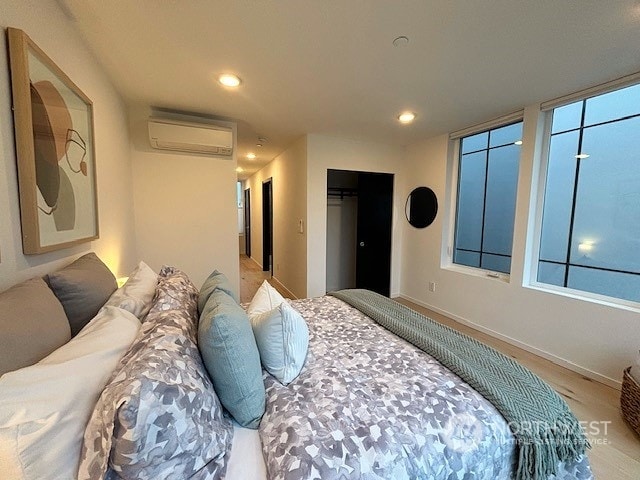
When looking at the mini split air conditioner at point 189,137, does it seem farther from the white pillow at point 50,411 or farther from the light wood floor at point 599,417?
the light wood floor at point 599,417

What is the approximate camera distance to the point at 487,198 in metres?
3.26

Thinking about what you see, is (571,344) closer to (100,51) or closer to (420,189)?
(420,189)

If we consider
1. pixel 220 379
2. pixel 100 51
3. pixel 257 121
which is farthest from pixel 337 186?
pixel 220 379

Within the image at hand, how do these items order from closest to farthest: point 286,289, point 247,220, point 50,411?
1. point 50,411
2. point 286,289
3. point 247,220

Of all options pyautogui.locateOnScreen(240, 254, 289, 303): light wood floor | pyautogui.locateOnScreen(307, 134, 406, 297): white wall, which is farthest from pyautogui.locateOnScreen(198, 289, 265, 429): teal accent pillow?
pyautogui.locateOnScreen(240, 254, 289, 303): light wood floor

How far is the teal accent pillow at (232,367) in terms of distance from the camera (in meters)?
0.94

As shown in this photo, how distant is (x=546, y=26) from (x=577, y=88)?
3.79 feet

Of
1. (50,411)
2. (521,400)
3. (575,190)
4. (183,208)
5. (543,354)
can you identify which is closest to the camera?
(50,411)

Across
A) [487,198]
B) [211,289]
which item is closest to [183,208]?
[211,289]

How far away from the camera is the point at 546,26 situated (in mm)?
1541

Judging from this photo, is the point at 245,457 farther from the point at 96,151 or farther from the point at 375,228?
the point at 375,228

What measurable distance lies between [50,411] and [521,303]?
3.48 meters

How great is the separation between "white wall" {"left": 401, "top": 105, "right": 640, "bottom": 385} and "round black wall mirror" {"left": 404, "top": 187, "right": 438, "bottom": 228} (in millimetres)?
87

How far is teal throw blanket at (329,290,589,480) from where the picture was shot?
3.22ft
